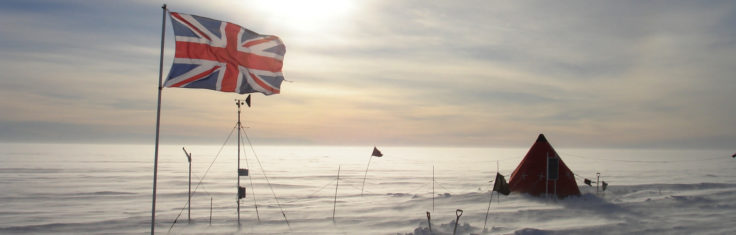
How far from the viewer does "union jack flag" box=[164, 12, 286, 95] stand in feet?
34.4

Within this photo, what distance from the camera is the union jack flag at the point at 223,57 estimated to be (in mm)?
10492

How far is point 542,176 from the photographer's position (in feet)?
84.0

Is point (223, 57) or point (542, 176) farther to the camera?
point (542, 176)

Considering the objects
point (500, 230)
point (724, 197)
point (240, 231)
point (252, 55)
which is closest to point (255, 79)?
point (252, 55)

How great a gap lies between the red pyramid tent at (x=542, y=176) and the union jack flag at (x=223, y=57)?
18172 millimetres

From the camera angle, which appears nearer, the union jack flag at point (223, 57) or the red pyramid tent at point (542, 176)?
the union jack flag at point (223, 57)

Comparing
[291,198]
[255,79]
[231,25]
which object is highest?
[231,25]

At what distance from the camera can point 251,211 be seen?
21.0 meters

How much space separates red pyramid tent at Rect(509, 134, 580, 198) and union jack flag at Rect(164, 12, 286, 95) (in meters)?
18.2

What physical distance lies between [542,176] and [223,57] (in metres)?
20.6

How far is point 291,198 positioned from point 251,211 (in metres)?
6.34

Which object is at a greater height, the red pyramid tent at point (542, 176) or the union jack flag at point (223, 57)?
the union jack flag at point (223, 57)

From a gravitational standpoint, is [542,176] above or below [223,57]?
below

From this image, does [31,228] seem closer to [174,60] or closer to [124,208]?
[124,208]
